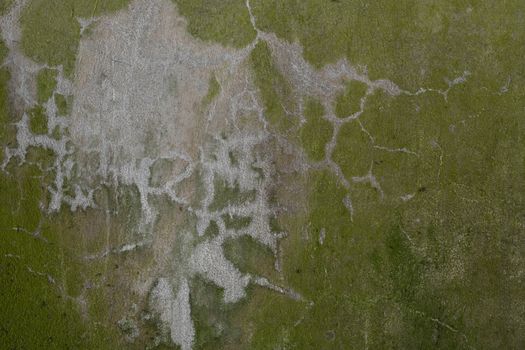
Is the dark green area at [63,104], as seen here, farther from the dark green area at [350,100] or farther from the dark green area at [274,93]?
the dark green area at [350,100]

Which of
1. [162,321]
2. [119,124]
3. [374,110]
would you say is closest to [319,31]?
[374,110]

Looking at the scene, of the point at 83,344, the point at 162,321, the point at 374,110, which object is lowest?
the point at 83,344

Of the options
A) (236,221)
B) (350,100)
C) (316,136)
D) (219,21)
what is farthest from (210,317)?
(219,21)

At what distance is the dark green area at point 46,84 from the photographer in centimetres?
833

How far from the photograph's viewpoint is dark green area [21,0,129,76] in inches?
329

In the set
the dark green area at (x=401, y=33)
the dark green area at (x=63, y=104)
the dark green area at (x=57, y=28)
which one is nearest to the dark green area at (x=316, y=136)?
the dark green area at (x=401, y=33)

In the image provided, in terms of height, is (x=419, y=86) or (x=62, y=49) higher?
(x=419, y=86)

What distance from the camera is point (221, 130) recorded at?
8.12m

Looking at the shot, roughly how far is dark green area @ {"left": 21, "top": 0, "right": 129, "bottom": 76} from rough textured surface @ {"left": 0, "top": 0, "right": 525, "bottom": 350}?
8.7 inches

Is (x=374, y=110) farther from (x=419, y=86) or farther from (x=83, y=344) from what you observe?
(x=83, y=344)

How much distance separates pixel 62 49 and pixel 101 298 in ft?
15.5

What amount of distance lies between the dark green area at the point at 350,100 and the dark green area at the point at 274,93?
2.74 feet

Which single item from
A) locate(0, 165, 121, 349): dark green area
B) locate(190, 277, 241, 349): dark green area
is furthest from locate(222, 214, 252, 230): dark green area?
locate(0, 165, 121, 349): dark green area

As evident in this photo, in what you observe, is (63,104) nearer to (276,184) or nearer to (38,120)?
(38,120)
